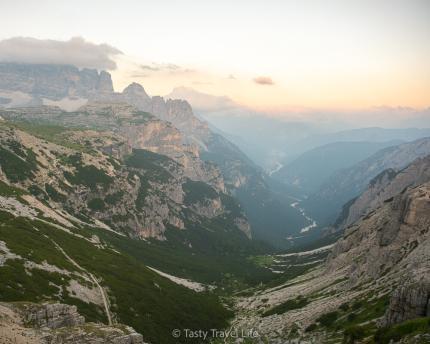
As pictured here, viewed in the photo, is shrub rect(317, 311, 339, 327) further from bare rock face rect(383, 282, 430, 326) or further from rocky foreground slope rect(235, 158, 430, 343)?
bare rock face rect(383, 282, 430, 326)

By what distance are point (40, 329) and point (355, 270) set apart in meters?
105

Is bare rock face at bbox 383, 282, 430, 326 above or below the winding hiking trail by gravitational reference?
above

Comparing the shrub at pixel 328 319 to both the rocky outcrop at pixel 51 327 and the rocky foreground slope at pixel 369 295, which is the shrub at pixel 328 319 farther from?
the rocky outcrop at pixel 51 327

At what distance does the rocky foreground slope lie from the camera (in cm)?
6259

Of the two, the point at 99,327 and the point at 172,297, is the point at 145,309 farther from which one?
the point at 99,327

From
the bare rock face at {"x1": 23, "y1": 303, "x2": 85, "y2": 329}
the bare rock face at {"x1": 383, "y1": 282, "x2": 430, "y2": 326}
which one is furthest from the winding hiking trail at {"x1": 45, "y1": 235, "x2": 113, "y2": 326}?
the bare rock face at {"x1": 383, "y1": 282, "x2": 430, "y2": 326}

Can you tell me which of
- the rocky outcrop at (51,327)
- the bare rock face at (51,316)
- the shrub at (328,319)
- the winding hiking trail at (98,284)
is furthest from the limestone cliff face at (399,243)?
the bare rock face at (51,316)

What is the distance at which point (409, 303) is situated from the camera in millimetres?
62531

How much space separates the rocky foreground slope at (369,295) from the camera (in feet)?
205

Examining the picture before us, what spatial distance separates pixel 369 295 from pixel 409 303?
40721 mm

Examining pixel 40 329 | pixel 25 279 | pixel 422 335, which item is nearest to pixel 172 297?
pixel 25 279

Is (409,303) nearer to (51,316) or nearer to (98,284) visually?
(51,316)

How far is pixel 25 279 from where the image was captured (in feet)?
324

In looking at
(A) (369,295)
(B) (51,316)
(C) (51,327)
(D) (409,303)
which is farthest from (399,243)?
(C) (51,327)
